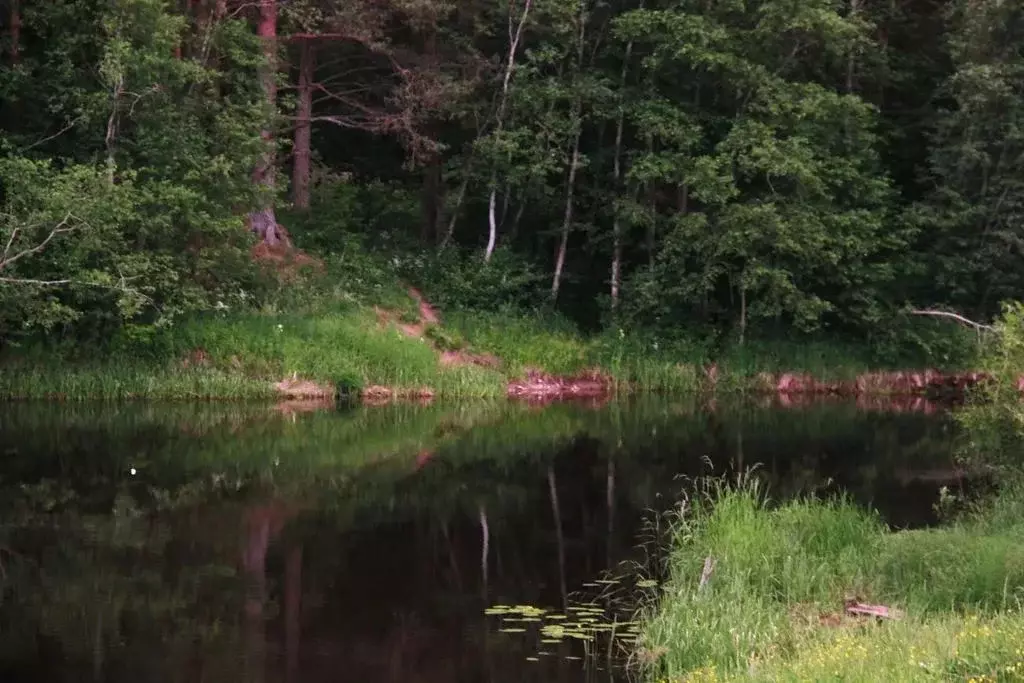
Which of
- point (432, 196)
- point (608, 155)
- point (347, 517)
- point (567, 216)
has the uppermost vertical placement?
point (608, 155)

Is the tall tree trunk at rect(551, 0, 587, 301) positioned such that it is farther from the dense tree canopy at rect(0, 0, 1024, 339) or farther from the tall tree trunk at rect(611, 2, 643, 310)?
the tall tree trunk at rect(611, 2, 643, 310)

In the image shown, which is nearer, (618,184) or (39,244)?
(39,244)

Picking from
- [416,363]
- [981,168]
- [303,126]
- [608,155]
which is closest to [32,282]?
[416,363]

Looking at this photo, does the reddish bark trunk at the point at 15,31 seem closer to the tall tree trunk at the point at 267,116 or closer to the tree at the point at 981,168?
the tall tree trunk at the point at 267,116

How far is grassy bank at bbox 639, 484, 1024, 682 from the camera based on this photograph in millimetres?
6750

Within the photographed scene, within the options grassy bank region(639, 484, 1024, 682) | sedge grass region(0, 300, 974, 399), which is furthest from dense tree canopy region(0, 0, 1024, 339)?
grassy bank region(639, 484, 1024, 682)

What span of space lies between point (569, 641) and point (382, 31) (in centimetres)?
2235

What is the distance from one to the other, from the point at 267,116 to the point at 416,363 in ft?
21.6

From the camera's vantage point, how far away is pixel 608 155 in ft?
104

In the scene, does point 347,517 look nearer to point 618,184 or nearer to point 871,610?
point 871,610

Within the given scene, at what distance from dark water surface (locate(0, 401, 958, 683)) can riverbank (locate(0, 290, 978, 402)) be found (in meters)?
1.23

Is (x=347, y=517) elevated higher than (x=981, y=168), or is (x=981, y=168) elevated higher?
(x=981, y=168)

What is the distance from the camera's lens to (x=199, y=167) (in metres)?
23.6

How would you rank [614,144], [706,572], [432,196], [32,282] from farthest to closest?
[432,196], [614,144], [32,282], [706,572]
